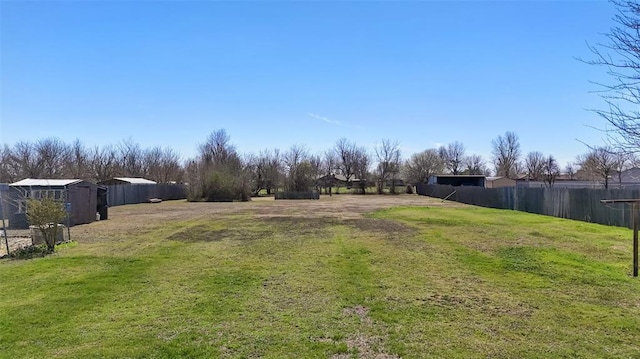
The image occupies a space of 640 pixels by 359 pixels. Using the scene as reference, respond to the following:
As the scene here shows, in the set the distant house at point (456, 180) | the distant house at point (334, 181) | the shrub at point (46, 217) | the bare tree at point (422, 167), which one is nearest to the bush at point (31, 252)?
the shrub at point (46, 217)

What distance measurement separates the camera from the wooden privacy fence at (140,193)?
36594mm

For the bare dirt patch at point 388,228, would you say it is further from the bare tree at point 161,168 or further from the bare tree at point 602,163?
the bare tree at point 161,168

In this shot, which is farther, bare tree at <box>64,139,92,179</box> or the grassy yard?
bare tree at <box>64,139,92,179</box>

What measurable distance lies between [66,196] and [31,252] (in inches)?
337

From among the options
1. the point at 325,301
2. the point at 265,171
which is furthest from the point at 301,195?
the point at 325,301

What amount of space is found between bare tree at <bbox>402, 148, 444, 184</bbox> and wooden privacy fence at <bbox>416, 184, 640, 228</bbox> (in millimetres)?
43262

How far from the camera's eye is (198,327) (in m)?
5.08

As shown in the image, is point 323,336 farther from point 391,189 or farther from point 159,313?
point 391,189

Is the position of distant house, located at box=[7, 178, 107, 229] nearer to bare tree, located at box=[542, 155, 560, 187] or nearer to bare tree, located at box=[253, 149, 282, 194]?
bare tree, located at box=[253, 149, 282, 194]

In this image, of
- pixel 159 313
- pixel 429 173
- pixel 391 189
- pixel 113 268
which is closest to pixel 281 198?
pixel 391 189

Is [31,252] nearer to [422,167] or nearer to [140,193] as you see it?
[140,193]

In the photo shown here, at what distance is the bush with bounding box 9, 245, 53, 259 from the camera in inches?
410

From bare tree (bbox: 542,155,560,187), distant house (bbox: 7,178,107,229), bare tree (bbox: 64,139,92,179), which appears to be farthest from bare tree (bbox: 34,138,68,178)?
bare tree (bbox: 542,155,560,187)

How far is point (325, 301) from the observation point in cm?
626
